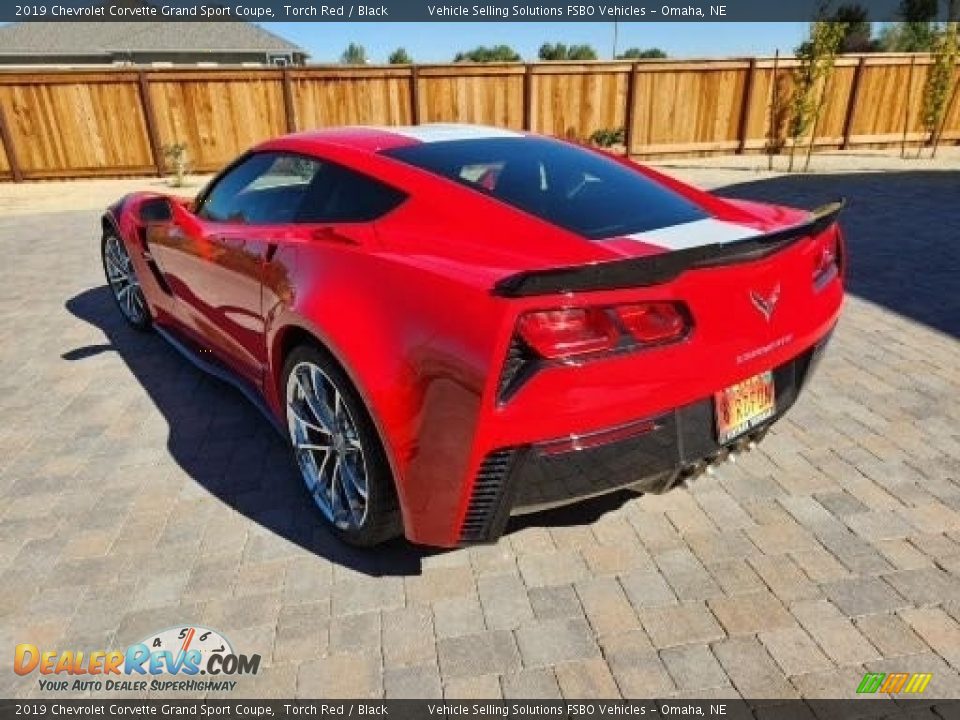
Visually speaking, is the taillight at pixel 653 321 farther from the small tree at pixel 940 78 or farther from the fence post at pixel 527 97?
the small tree at pixel 940 78

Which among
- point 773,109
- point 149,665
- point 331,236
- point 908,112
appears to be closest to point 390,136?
point 331,236

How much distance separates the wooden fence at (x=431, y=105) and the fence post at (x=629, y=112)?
0.03 m

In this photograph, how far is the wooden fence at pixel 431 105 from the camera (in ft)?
42.6

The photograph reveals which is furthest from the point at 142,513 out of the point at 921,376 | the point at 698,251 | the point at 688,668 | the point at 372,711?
the point at 921,376

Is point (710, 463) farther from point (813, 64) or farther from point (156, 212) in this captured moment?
point (813, 64)

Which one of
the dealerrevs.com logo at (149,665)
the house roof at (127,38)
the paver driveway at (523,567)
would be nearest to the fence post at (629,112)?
the paver driveway at (523,567)

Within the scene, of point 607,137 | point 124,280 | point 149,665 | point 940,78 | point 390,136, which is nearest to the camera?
point 149,665

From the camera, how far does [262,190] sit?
333cm

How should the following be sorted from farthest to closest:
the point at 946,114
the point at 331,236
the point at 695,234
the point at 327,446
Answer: the point at 946,114 → the point at 327,446 → the point at 331,236 → the point at 695,234

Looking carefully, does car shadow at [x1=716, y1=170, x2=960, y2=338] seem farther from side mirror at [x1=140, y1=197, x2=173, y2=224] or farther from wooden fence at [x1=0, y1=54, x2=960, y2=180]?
side mirror at [x1=140, y1=197, x2=173, y2=224]

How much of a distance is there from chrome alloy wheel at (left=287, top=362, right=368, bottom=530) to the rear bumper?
1.87 ft

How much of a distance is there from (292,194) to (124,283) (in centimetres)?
274

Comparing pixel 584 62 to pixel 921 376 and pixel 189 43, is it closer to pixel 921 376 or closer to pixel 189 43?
pixel 921 376

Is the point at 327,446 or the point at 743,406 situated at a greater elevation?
the point at 743,406
